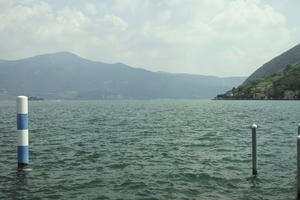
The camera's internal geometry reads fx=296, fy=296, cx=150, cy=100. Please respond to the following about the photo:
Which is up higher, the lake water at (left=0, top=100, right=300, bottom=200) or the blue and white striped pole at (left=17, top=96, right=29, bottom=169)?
the blue and white striped pole at (left=17, top=96, right=29, bottom=169)

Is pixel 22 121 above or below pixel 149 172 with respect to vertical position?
above

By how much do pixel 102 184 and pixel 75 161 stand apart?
5683 millimetres

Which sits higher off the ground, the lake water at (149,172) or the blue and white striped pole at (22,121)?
the blue and white striped pole at (22,121)

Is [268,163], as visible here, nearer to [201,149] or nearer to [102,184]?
[201,149]

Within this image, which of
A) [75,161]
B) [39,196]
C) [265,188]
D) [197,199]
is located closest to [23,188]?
[39,196]

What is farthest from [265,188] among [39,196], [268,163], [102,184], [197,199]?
[39,196]

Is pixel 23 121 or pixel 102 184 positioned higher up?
pixel 23 121

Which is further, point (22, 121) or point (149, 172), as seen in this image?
point (149, 172)

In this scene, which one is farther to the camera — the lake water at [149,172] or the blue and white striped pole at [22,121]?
the blue and white striped pole at [22,121]

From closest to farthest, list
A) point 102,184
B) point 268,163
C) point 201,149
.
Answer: point 102,184, point 268,163, point 201,149

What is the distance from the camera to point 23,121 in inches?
577

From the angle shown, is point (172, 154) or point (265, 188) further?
point (172, 154)

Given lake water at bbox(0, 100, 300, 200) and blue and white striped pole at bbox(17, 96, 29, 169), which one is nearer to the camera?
lake water at bbox(0, 100, 300, 200)

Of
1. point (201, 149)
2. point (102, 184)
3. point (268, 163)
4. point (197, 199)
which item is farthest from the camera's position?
point (201, 149)
